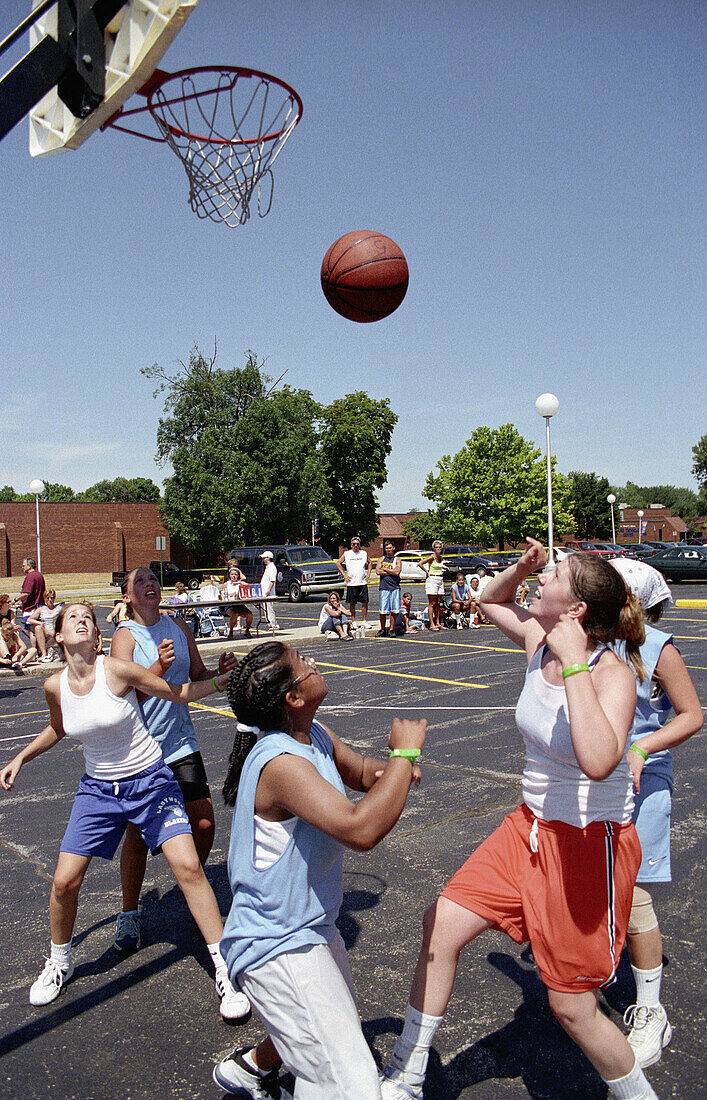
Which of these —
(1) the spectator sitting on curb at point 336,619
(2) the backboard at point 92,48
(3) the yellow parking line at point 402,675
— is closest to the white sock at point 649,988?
(2) the backboard at point 92,48

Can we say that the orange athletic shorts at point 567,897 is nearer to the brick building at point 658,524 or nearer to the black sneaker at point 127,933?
the black sneaker at point 127,933

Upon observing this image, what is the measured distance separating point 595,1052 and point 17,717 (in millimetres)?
9302

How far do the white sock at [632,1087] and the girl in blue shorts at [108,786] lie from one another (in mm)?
1704

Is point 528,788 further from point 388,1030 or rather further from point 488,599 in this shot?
point 388,1030

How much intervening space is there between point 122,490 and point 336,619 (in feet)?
389

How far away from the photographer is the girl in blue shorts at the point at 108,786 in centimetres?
359

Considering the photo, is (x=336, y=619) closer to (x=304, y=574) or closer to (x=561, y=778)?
(x=304, y=574)

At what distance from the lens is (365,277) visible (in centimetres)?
712

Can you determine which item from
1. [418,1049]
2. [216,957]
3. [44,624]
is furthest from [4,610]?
[418,1049]

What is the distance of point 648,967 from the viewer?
311 cm

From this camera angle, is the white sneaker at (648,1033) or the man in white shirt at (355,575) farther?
the man in white shirt at (355,575)

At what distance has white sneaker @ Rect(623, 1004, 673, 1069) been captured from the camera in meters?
2.97

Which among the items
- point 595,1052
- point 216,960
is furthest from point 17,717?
point 595,1052

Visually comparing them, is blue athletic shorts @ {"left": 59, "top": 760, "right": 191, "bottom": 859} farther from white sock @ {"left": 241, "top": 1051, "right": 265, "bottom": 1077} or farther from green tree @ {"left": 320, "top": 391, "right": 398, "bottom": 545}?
green tree @ {"left": 320, "top": 391, "right": 398, "bottom": 545}
